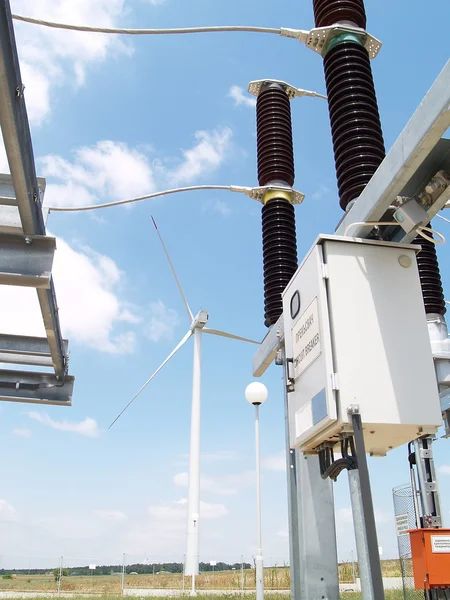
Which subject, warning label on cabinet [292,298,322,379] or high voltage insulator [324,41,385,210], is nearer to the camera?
warning label on cabinet [292,298,322,379]

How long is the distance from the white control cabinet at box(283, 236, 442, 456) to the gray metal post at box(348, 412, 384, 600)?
259 millimetres

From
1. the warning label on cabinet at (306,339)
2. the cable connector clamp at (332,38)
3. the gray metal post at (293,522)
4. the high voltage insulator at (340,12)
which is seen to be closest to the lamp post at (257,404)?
the gray metal post at (293,522)

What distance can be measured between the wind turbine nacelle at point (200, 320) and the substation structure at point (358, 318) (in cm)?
2186

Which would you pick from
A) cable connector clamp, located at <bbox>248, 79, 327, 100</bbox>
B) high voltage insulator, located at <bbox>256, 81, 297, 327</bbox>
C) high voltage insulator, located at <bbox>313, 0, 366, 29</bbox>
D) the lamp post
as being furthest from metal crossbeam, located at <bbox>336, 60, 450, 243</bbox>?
the lamp post

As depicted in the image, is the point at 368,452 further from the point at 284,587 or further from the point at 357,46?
the point at 284,587

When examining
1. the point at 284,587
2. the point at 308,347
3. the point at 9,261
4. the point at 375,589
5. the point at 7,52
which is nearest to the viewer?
the point at 375,589

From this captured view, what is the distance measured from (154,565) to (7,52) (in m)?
34.5

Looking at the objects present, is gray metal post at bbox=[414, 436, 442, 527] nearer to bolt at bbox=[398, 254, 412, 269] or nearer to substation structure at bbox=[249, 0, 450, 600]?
substation structure at bbox=[249, 0, 450, 600]

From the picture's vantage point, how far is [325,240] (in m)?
5.04

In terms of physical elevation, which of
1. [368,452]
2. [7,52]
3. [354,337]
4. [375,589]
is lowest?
[375,589]

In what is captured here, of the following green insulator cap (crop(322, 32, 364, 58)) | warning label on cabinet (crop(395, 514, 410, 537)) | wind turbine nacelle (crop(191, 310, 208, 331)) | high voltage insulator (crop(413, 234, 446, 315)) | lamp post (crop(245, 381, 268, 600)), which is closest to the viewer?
green insulator cap (crop(322, 32, 364, 58))

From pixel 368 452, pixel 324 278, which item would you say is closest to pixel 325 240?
pixel 324 278

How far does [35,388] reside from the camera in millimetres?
10266

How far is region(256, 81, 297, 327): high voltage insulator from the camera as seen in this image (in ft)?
26.3
